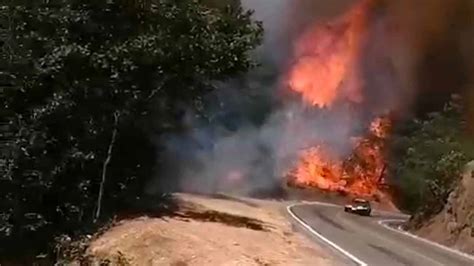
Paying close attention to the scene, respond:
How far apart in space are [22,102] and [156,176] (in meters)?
12.2

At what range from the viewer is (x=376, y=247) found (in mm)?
28594

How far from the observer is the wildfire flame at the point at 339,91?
76812mm

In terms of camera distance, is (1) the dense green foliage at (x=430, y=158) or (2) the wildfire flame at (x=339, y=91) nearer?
(1) the dense green foliage at (x=430, y=158)

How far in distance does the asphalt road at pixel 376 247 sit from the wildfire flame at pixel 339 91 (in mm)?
36811

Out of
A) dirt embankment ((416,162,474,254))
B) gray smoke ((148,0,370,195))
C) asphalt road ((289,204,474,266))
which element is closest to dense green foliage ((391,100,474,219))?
dirt embankment ((416,162,474,254))

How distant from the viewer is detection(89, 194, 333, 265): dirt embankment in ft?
75.4

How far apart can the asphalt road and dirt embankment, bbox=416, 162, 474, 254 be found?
1.45 meters

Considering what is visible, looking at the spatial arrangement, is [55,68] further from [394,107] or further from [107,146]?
[394,107]

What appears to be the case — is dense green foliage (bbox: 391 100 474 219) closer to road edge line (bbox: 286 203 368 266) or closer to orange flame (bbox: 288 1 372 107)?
road edge line (bbox: 286 203 368 266)

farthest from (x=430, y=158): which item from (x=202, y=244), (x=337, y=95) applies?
(x=202, y=244)

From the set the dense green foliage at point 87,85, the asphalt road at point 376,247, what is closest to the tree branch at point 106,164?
the dense green foliage at point 87,85

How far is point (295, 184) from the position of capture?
7200 cm

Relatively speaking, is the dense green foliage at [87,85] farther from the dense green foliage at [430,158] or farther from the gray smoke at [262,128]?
the gray smoke at [262,128]

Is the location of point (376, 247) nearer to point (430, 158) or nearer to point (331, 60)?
point (430, 158)
